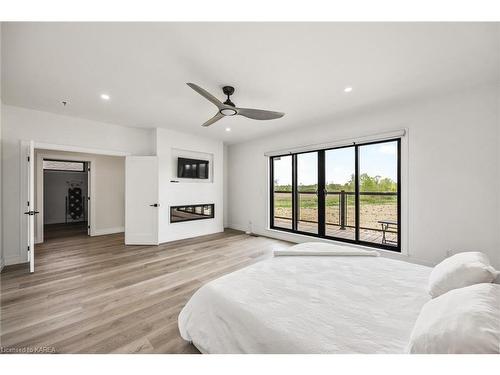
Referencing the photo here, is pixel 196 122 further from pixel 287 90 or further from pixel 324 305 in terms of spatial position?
pixel 324 305

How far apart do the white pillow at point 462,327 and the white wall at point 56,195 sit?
361 inches

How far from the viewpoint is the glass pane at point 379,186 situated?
3387 millimetres

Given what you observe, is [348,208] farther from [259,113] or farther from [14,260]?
[14,260]

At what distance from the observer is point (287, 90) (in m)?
2.68

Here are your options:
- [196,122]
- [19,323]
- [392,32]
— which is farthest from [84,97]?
[392,32]

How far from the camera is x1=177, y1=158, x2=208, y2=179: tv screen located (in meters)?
4.75

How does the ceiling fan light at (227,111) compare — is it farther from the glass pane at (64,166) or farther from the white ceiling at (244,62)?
the glass pane at (64,166)

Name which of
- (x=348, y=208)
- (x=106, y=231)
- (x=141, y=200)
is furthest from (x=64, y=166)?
(x=348, y=208)

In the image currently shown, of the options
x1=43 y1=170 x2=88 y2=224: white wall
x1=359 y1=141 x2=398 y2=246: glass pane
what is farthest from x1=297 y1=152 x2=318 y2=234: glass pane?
x1=43 y1=170 x2=88 y2=224: white wall

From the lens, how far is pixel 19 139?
3.28 m

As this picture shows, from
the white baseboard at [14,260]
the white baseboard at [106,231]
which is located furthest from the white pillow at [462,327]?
the white baseboard at [106,231]

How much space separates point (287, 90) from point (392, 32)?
1.22 metres

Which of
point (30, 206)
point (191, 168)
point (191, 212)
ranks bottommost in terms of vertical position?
point (191, 212)

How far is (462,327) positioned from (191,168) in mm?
4834
